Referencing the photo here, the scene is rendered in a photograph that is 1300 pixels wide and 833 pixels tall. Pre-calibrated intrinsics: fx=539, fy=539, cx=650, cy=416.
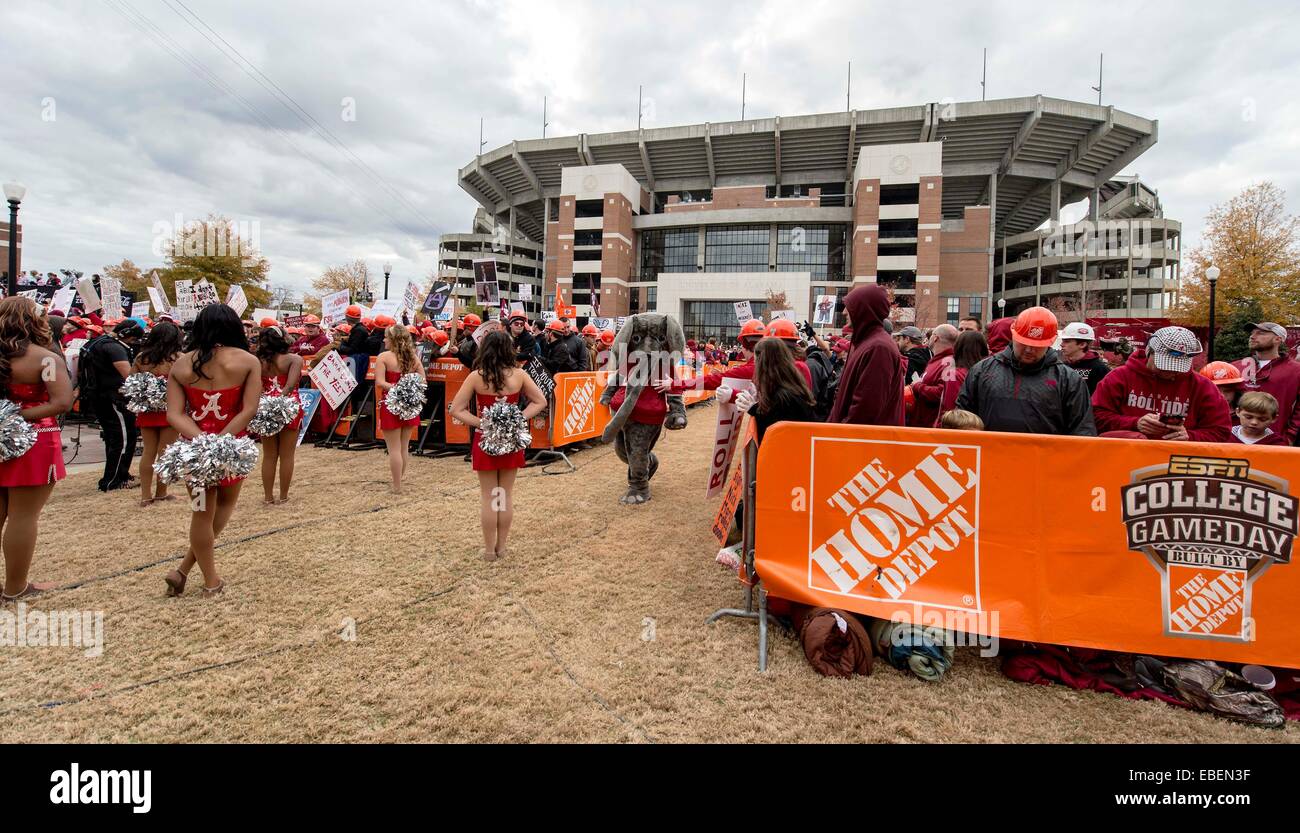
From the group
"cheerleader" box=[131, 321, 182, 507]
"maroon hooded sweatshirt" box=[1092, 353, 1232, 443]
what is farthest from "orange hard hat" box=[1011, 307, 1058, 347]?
"cheerleader" box=[131, 321, 182, 507]

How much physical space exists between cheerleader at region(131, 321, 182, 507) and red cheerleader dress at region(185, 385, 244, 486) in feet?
10.1

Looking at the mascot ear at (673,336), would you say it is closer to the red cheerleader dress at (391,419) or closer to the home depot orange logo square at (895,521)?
the red cheerleader dress at (391,419)

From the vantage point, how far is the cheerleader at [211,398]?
3541 millimetres

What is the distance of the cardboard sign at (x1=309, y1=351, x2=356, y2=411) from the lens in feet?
24.9

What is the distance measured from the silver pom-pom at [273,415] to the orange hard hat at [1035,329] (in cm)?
659

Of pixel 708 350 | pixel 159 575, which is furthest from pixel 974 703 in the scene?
pixel 708 350

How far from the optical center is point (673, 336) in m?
6.46

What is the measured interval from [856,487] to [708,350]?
80.9 ft

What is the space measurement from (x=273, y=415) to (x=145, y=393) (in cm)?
148

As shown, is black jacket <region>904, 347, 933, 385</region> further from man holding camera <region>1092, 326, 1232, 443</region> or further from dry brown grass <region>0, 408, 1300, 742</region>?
dry brown grass <region>0, 408, 1300, 742</region>

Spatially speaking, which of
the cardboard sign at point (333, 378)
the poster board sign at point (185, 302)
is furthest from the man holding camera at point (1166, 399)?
the poster board sign at point (185, 302)

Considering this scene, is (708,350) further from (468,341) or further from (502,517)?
(502,517)

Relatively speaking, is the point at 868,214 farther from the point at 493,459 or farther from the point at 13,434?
the point at 13,434

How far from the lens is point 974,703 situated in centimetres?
265
